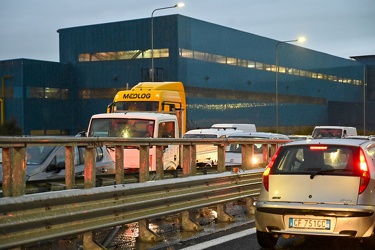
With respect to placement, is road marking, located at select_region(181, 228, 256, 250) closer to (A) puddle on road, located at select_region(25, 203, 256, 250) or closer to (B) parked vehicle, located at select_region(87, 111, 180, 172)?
(A) puddle on road, located at select_region(25, 203, 256, 250)

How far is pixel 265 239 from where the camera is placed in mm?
8531

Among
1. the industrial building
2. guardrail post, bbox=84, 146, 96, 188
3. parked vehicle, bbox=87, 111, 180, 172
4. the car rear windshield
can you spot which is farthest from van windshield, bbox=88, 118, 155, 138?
the industrial building

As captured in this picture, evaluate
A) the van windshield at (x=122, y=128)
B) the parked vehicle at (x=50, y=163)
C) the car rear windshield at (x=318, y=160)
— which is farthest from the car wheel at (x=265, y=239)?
the van windshield at (x=122, y=128)

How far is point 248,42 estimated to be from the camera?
6106 centimetres

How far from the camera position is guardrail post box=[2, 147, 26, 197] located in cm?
653

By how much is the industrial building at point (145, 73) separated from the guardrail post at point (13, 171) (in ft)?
128

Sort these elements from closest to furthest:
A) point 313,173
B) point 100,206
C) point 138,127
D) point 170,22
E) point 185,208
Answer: point 100,206 < point 313,173 < point 185,208 < point 138,127 < point 170,22

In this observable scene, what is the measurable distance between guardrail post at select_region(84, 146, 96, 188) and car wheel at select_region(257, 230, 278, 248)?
2265 mm

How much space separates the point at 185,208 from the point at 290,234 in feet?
5.87

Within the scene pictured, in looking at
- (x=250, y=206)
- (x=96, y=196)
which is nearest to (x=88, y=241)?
(x=96, y=196)

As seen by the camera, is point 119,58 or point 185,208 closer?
point 185,208

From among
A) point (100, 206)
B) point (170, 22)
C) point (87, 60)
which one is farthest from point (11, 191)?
point (87, 60)

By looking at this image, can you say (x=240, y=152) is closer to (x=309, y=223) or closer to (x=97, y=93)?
(x=309, y=223)

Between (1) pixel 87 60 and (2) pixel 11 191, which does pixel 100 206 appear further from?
(1) pixel 87 60
